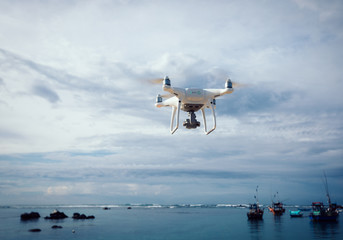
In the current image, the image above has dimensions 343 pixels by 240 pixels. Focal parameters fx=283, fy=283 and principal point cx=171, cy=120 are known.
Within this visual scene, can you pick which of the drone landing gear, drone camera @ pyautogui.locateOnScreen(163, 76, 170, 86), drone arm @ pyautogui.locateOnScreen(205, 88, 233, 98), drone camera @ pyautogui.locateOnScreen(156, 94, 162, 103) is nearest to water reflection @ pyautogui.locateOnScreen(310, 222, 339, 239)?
the drone landing gear

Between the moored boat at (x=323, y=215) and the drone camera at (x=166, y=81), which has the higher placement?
the drone camera at (x=166, y=81)

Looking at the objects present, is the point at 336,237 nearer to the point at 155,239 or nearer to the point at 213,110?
the point at 155,239

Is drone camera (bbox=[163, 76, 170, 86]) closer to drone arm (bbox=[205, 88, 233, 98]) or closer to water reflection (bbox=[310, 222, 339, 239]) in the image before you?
drone arm (bbox=[205, 88, 233, 98])

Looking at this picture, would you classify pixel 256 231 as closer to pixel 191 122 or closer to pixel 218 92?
pixel 191 122

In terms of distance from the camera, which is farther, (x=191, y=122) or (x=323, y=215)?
(x=323, y=215)

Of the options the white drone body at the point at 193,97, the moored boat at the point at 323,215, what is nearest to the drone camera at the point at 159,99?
the white drone body at the point at 193,97

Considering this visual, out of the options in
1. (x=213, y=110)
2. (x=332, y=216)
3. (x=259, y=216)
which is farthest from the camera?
(x=259, y=216)

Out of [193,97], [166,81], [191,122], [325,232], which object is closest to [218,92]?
[193,97]

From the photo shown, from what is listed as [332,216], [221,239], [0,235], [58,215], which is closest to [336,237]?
[221,239]

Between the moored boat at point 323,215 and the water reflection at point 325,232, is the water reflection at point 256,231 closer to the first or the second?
the water reflection at point 325,232
